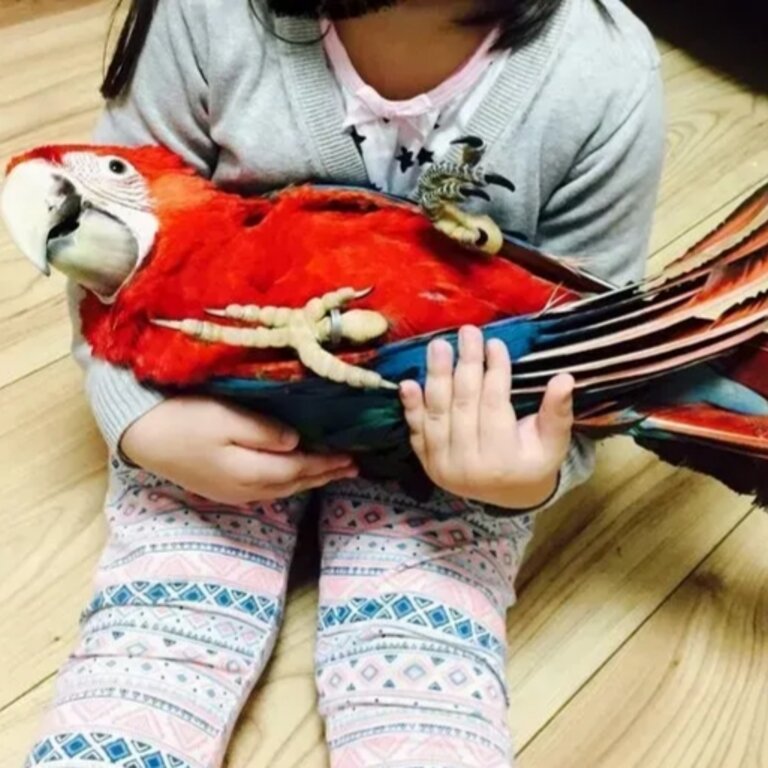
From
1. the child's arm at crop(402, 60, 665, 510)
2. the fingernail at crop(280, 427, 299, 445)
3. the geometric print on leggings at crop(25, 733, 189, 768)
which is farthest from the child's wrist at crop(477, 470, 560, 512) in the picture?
the geometric print on leggings at crop(25, 733, 189, 768)

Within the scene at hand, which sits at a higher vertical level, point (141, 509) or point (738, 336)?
point (738, 336)

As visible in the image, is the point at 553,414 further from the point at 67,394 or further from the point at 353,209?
the point at 67,394

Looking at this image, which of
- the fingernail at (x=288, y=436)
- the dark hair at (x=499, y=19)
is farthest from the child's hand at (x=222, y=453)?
the dark hair at (x=499, y=19)

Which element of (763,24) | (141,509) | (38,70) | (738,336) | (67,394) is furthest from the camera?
(763,24)

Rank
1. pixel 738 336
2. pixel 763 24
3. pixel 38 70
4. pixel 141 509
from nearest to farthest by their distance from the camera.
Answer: pixel 738 336 < pixel 141 509 < pixel 38 70 < pixel 763 24

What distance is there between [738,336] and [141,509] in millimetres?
366

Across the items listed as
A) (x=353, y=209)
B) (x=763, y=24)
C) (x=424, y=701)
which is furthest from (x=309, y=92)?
(x=763, y=24)

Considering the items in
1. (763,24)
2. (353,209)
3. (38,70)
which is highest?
(353,209)

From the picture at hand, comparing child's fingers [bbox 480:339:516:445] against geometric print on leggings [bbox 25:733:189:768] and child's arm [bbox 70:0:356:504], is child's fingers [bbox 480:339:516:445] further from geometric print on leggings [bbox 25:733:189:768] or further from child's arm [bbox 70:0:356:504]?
geometric print on leggings [bbox 25:733:189:768]

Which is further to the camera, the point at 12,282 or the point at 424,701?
the point at 12,282

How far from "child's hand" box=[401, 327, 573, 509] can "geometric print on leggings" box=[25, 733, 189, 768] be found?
8.2 inches

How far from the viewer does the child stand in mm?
654

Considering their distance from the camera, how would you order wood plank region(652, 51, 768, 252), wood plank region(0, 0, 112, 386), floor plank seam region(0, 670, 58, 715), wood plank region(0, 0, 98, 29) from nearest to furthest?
floor plank seam region(0, 670, 58, 715) < wood plank region(0, 0, 112, 386) < wood plank region(652, 51, 768, 252) < wood plank region(0, 0, 98, 29)

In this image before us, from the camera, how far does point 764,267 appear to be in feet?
2.08
